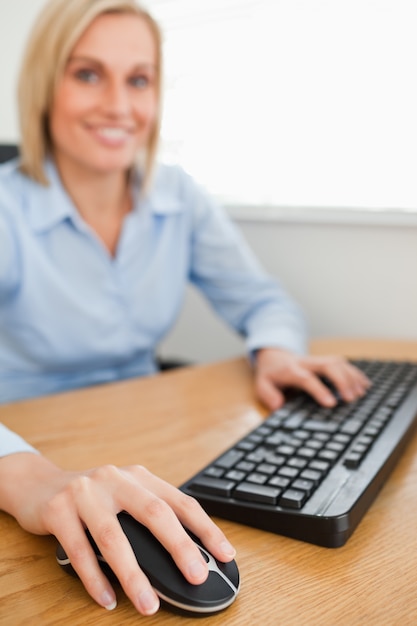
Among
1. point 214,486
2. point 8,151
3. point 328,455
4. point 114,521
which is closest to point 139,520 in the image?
point 114,521

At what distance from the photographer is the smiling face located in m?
1.16

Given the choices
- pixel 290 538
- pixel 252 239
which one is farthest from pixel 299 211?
pixel 290 538

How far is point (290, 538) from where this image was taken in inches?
21.4

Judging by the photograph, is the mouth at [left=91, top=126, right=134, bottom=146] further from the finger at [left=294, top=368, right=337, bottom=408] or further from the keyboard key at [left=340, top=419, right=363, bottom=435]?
the keyboard key at [left=340, top=419, right=363, bottom=435]

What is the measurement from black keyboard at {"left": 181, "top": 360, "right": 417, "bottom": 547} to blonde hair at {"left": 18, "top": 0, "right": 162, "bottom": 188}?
2.43 feet

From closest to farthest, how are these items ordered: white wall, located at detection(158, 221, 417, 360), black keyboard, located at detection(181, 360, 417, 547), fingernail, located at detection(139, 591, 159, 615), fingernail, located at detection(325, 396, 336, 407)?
fingernail, located at detection(139, 591, 159, 615)
black keyboard, located at detection(181, 360, 417, 547)
fingernail, located at detection(325, 396, 336, 407)
white wall, located at detection(158, 221, 417, 360)

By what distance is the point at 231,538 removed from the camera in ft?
1.79

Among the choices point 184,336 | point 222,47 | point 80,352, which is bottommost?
point 184,336

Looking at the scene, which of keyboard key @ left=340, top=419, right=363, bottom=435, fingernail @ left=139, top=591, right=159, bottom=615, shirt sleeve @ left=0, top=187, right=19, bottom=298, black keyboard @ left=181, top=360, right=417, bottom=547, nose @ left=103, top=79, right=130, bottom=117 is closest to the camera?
fingernail @ left=139, top=591, right=159, bottom=615

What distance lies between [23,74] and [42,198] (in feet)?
0.83

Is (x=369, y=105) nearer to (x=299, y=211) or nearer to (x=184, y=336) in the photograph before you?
(x=299, y=211)

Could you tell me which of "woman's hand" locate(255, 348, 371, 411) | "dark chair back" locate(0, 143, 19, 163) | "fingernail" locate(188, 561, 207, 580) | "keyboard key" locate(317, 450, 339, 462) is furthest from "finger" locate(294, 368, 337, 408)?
"dark chair back" locate(0, 143, 19, 163)

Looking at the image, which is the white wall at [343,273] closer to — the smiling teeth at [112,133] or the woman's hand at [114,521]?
the smiling teeth at [112,133]

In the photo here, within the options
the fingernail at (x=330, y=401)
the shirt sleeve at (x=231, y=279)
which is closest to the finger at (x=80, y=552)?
the fingernail at (x=330, y=401)
